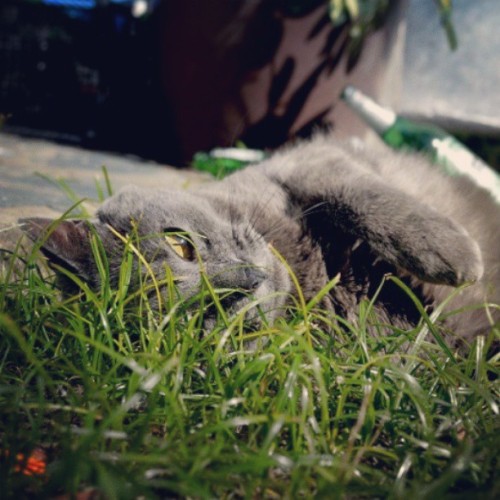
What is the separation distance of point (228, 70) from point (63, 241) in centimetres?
159

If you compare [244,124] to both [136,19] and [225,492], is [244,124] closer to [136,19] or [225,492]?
[136,19]

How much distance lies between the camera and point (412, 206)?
1071 millimetres

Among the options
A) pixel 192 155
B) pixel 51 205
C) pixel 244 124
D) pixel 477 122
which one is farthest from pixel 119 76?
pixel 477 122

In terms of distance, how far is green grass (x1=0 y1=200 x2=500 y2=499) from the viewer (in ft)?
1.88

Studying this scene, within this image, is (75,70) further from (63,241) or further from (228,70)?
(63,241)

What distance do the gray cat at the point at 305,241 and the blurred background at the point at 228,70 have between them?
1149mm

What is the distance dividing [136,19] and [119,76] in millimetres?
370

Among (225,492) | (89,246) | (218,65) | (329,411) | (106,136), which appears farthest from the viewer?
(106,136)

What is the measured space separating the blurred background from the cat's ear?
1.47 metres

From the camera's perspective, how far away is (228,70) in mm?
2334

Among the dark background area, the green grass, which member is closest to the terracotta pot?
the dark background area

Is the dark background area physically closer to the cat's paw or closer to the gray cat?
the gray cat

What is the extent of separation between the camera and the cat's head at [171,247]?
3.16ft

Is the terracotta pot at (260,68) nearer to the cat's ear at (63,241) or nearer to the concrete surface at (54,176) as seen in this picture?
the concrete surface at (54,176)
